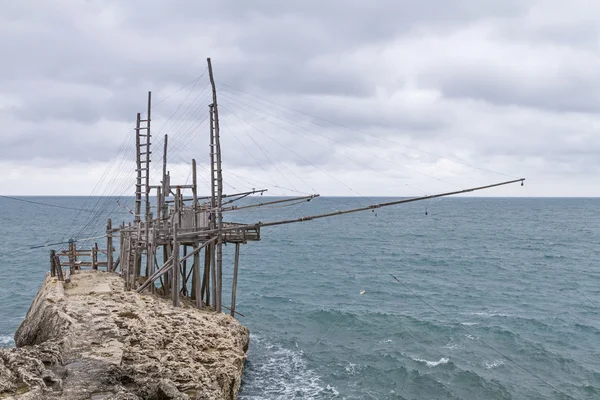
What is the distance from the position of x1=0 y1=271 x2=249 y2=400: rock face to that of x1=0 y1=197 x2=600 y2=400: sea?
4.05m

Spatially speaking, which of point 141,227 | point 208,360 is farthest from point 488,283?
point 208,360

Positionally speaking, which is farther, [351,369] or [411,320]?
[411,320]

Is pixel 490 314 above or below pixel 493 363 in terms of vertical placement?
above

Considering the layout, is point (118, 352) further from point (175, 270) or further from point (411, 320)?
point (411, 320)

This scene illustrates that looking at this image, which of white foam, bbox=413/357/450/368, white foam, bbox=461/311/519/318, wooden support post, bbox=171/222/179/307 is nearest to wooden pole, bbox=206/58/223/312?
wooden support post, bbox=171/222/179/307

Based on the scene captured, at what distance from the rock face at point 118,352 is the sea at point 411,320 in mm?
4051

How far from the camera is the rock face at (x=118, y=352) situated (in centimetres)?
1250

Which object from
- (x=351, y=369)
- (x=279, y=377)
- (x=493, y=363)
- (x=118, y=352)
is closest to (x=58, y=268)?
(x=279, y=377)

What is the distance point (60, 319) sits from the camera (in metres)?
17.4

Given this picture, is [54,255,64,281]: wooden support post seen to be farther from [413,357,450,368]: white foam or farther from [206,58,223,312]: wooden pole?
[413,357,450,368]: white foam

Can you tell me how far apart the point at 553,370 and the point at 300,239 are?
68.2 meters

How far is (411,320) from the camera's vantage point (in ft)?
110

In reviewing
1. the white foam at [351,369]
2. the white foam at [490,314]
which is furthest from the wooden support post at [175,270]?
the white foam at [490,314]

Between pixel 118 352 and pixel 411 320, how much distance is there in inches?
892
